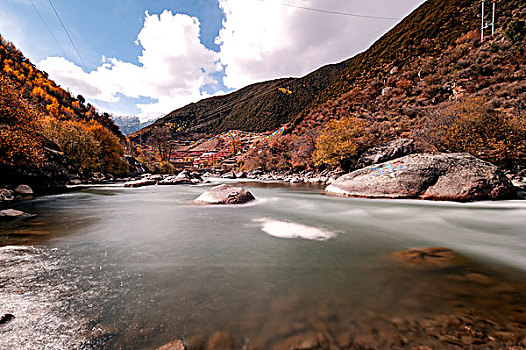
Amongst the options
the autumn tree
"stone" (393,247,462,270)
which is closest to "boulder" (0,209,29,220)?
"stone" (393,247,462,270)

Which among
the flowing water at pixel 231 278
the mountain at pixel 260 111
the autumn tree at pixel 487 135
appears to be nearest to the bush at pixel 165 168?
the flowing water at pixel 231 278

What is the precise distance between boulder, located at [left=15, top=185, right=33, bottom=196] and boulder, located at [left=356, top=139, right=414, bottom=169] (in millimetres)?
22878

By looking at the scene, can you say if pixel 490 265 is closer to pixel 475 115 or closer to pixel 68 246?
pixel 68 246

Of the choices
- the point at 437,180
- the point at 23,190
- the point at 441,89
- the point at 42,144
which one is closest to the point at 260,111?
the point at 441,89

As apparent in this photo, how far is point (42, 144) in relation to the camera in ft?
43.1

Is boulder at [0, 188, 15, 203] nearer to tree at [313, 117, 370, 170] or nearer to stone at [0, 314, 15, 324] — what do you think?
stone at [0, 314, 15, 324]

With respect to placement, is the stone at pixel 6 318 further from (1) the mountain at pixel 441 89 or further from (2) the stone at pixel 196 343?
(1) the mountain at pixel 441 89

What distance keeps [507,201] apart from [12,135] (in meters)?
20.9

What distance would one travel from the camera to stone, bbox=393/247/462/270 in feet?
10.4

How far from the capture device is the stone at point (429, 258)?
3.16 m

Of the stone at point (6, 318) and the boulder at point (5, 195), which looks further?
the boulder at point (5, 195)

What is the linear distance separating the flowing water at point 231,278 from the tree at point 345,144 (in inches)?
568

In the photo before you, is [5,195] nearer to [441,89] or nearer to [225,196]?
[225,196]

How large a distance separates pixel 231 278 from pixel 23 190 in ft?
49.9
